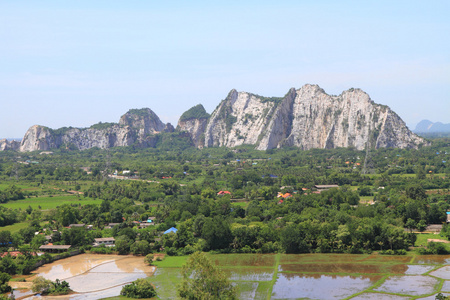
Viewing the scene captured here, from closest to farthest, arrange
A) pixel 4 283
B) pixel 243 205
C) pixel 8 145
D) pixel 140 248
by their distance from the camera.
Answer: pixel 4 283, pixel 140 248, pixel 243 205, pixel 8 145

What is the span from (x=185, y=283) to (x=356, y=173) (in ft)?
234

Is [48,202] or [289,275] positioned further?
[48,202]

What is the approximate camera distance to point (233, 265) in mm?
42281

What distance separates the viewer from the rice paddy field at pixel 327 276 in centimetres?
3453

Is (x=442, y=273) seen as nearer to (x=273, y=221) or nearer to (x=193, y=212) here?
(x=273, y=221)

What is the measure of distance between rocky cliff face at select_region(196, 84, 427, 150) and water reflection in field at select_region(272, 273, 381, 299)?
96.8 metres

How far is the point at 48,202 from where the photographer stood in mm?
75000

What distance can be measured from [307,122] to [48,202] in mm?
86893

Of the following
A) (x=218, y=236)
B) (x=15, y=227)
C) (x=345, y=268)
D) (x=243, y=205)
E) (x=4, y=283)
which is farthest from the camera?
(x=243, y=205)

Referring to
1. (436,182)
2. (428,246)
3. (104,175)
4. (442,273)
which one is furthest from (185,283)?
(104,175)

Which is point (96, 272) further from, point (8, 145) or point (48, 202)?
point (8, 145)

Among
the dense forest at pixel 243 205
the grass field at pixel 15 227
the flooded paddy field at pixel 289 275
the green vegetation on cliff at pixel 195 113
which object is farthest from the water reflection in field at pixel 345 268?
the green vegetation on cliff at pixel 195 113

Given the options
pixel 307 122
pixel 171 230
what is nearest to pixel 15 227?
pixel 171 230

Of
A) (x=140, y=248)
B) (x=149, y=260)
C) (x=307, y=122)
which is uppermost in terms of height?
(x=307, y=122)
